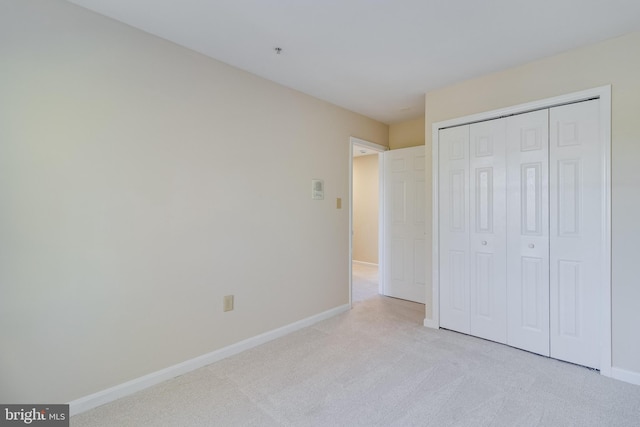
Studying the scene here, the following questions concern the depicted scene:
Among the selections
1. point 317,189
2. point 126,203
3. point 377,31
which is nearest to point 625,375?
point 317,189

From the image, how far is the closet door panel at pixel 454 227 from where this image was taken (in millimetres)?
2918

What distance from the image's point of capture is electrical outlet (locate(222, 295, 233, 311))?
2510mm

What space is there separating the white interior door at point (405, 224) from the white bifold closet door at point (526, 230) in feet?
2.75

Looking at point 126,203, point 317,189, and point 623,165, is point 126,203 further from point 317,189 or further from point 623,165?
point 623,165

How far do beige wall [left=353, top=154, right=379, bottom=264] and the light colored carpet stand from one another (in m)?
3.83

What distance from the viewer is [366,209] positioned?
6.68 meters

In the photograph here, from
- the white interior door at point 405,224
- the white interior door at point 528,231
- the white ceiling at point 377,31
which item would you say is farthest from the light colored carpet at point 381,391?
the white ceiling at point 377,31

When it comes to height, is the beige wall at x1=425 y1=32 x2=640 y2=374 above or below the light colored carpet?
above

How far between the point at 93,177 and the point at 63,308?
0.79m

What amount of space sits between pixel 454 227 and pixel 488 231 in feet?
1.00

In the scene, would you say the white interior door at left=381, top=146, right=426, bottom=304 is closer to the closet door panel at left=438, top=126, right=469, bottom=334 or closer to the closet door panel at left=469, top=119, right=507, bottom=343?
the closet door panel at left=438, top=126, right=469, bottom=334

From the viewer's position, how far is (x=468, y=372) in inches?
87.7

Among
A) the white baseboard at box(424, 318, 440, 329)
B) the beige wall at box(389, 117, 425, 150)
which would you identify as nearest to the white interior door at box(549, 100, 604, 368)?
the white baseboard at box(424, 318, 440, 329)

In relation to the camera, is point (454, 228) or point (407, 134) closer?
point (454, 228)
